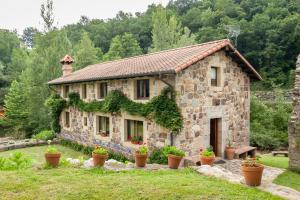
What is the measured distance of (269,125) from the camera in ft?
67.5

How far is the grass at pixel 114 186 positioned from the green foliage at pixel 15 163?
1246 millimetres

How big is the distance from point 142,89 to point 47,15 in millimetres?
21134

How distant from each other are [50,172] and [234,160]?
26.3 feet

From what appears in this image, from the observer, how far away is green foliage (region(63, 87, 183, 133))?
36.6ft

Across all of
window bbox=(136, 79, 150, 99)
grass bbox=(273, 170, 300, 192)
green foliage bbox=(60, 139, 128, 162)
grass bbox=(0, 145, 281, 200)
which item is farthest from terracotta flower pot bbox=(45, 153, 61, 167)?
grass bbox=(273, 170, 300, 192)

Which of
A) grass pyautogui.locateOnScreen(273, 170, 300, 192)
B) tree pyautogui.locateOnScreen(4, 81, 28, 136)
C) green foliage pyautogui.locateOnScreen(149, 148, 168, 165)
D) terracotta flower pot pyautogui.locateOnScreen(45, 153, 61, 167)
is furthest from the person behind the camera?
tree pyautogui.locateOnScreen(4, 81, 28, 136)

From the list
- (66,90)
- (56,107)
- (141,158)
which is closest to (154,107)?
(141,158)

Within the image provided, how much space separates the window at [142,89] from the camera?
1280 cm

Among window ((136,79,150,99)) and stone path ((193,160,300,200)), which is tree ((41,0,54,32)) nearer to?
window ((136,79,150,99))

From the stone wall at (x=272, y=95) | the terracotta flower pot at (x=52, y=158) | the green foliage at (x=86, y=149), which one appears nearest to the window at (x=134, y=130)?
the green foliage at (x=86, y=149)

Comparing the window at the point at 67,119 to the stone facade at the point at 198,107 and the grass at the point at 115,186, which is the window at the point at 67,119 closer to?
the stone facade at the point at 198,107

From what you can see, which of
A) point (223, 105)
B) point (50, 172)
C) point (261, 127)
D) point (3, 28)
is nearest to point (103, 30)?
point (3, 28)

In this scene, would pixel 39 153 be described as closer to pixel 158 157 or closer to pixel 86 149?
pixel 86 149

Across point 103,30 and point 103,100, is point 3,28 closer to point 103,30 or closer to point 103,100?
point 103,30
